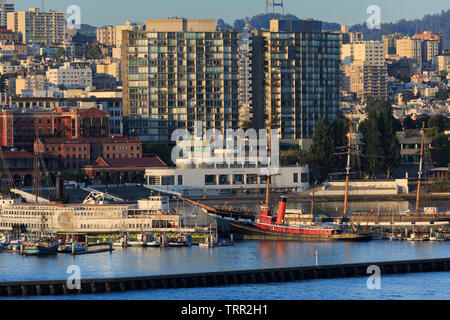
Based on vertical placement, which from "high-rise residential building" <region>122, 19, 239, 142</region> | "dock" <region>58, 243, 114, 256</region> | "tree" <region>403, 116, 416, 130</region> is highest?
"high-rise residential building" <region>122, 19, 239, 142</region>

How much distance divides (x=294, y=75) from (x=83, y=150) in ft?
98.8

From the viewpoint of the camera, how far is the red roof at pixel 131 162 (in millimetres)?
131000

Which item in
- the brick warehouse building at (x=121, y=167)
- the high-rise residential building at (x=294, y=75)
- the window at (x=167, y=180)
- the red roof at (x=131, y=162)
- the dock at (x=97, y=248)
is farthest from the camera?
the high-rise residential building at (x=294, y=75)

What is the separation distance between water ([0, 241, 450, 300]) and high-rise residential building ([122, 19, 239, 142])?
63918 millimetres

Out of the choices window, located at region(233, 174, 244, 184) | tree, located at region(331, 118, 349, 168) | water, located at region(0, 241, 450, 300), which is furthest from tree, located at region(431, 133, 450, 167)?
water, located at region(0, 241, 450, 300)

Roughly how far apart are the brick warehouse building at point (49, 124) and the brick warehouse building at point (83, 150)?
462 cm

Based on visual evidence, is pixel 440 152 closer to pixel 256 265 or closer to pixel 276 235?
pixel 276 235

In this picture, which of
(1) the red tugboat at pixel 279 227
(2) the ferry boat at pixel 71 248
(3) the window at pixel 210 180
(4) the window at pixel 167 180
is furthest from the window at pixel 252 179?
(2) the ferry boat at pixel 71 248

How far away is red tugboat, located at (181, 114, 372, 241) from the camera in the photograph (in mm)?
89062

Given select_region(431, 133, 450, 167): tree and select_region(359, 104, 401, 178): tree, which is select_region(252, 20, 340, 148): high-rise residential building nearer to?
select_region(431, 133, 450, 167): tree

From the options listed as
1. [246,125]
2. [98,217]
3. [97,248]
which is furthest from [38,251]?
[246,125]

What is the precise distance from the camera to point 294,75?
15688 centimetres

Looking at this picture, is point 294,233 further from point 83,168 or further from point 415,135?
point 415,135

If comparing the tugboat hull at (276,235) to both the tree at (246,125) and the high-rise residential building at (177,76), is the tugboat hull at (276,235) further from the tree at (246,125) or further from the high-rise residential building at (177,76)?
the tree at (246,125)
